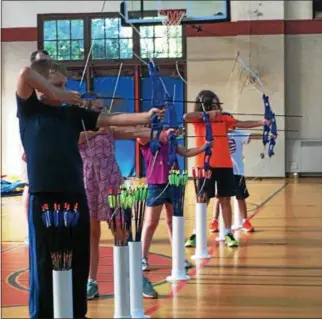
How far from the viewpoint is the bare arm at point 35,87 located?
209cm

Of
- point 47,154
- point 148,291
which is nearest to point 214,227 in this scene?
point 148,291

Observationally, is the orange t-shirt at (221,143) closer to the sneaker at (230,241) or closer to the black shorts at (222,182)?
the black shorts at (222,182)

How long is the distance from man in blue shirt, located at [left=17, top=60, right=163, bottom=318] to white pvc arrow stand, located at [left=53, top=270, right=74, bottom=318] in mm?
94

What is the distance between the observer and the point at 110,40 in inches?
401

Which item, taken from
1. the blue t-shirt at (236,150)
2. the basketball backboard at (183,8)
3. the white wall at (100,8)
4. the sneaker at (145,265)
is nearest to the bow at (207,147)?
the sneaker at (145,265)

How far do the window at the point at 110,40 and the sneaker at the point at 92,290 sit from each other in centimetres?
752

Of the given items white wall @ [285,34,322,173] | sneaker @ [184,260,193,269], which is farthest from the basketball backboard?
sneaker @ [184,260,193,269]

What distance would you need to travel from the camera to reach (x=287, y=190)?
8.02 m

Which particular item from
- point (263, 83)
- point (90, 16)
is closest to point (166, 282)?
point (263, 83)

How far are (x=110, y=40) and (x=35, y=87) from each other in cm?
824

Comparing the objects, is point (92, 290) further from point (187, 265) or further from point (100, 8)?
point (100, 8)

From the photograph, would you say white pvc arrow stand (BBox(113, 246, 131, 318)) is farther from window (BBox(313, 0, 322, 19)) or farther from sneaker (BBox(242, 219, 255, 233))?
window (BBox(313, 0, 322, 19))

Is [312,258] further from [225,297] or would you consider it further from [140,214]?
[140,214]

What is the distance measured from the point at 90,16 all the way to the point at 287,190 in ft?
13.7
